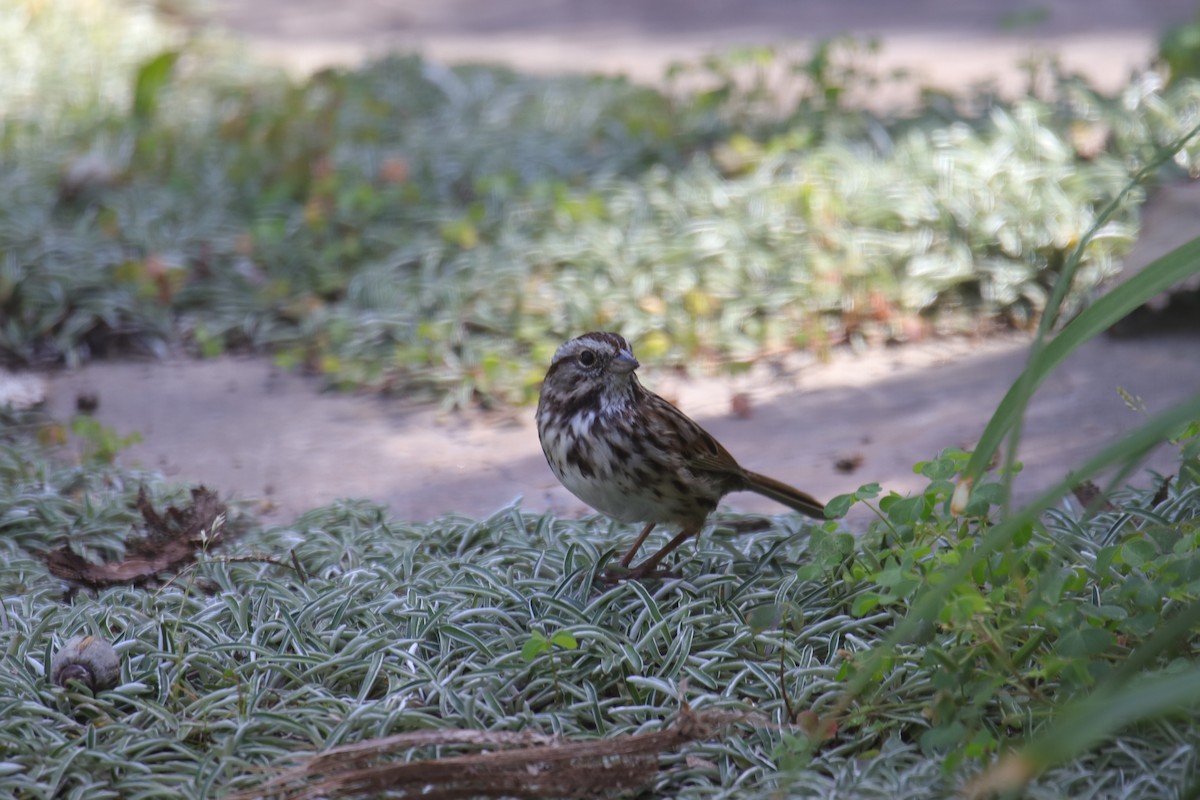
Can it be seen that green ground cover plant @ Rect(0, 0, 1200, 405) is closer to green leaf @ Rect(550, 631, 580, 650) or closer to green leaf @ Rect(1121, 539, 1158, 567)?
green leaf @ Rect(550, 631, 580, 650)

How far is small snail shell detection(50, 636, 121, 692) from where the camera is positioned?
322 cm

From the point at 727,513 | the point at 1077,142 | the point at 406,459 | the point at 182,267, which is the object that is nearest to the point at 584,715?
the point at 727,513

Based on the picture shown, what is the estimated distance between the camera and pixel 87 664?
10.6ft

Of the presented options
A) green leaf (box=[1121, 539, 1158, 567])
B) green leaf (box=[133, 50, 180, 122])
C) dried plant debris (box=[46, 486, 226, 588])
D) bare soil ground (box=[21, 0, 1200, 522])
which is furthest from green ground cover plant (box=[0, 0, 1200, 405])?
green leaf (box=[1121, 539, 1158, 567])

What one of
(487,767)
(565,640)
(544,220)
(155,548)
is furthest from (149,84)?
(487,767)

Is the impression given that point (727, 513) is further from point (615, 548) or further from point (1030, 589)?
point (1030, 589)

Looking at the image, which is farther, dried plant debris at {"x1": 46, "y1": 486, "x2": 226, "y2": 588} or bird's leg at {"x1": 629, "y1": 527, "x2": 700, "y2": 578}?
dried plant debris at {"x1": 46, "y1": 486, "x2": 226, "y2": 588}

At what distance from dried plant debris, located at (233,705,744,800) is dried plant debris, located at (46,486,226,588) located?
3.69 ft

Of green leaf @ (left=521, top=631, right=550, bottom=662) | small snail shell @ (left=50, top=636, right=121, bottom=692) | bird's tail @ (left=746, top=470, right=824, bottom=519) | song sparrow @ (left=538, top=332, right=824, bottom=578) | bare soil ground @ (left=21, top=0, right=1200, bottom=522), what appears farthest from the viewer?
bare soil ground @ (left=21, top=0, right=1200, bottom=522)

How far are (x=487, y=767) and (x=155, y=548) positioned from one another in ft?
5.78

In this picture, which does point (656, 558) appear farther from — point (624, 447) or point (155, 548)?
point (155, 548)

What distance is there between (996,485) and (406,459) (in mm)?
2799

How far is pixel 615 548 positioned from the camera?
13.4 feet

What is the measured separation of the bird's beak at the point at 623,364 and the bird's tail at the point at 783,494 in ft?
1.72
